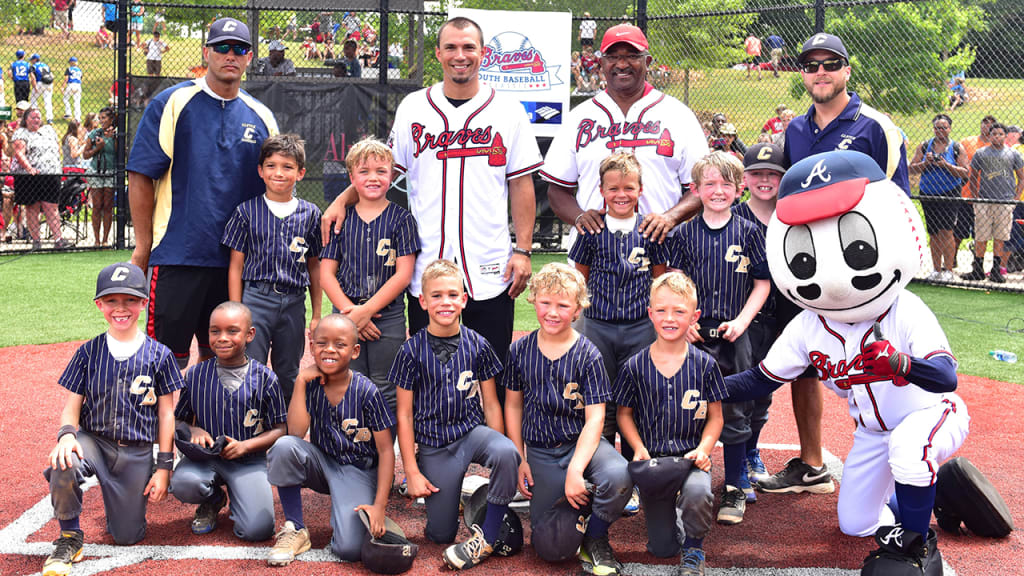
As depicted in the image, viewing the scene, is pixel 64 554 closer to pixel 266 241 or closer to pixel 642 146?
pixel 266 241

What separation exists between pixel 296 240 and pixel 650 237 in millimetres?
1802

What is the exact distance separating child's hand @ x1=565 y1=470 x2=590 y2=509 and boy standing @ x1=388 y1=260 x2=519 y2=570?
29cm

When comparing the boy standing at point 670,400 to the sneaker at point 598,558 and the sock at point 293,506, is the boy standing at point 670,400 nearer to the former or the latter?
the sneaker at point 598,558

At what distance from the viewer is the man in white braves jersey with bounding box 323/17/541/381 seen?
15.4 feet

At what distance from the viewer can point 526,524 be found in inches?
178

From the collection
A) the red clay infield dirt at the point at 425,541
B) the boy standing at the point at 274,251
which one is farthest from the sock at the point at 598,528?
the boy standing at the point at 274,251

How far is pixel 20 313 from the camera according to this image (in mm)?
8992

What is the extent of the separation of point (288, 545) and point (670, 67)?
20.9m

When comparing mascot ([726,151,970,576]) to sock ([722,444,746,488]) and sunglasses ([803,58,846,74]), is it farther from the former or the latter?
sunglasses ([803,58,846,74])

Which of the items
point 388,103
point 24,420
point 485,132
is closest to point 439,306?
point 485,132

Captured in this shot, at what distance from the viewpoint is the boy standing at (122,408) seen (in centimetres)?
412

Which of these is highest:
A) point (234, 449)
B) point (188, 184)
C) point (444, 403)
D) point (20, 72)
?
point (20, 72)

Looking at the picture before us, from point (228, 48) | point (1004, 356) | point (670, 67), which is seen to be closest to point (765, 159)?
point (228, 48)

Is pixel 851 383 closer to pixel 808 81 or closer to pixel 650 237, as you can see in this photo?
pixel 650 237
